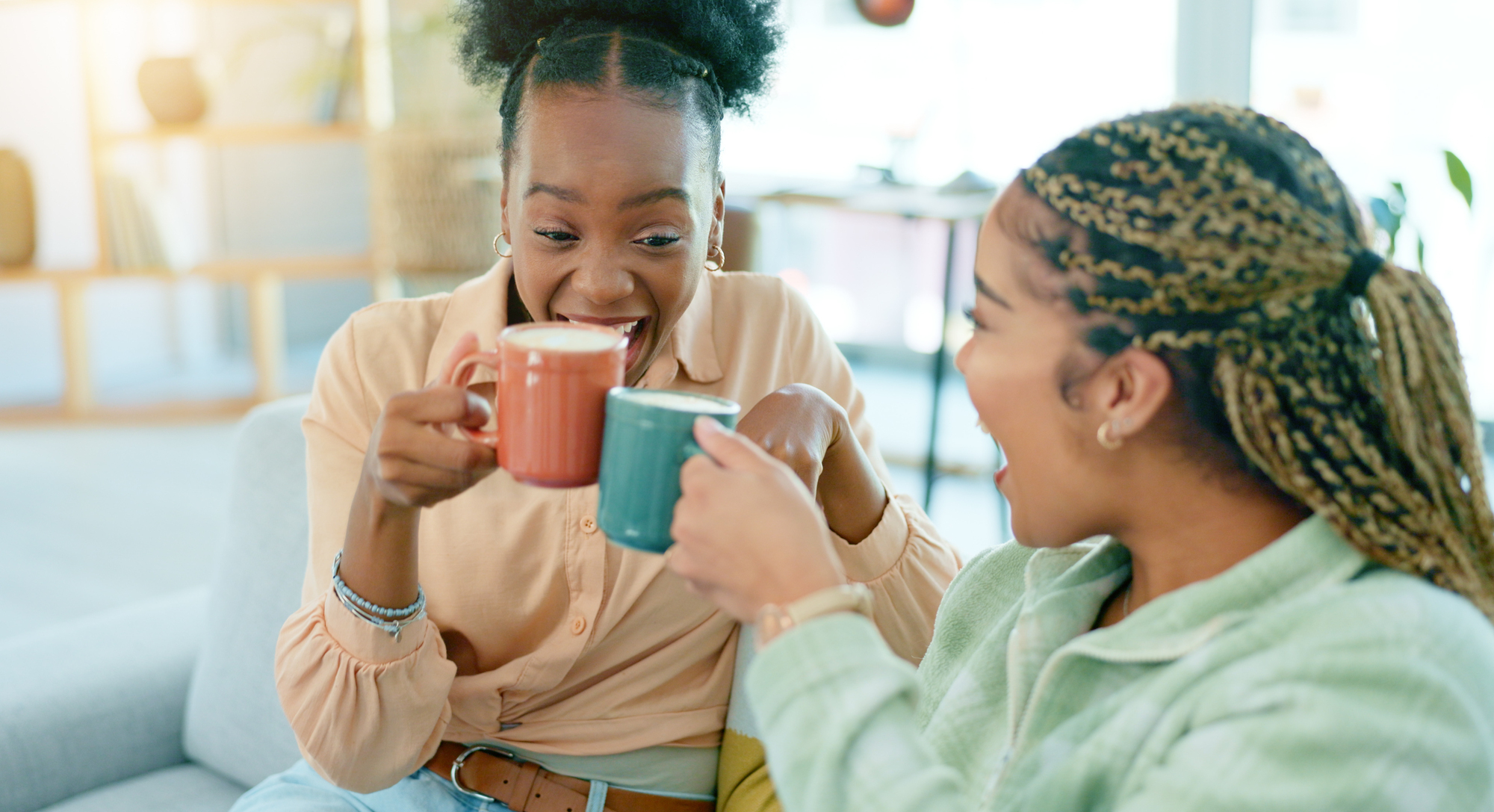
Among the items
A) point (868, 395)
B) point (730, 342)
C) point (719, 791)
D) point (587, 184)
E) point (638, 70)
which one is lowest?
point (868, 395)

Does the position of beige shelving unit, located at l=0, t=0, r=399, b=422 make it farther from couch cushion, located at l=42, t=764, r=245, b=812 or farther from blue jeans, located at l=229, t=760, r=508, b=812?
blue jeans, located at l=229, t=760, r=508, b=812

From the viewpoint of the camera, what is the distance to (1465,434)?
2.69 feet

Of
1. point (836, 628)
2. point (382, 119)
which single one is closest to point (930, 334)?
point (382, 119)

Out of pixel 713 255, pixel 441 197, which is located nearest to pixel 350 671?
pixel 713 255

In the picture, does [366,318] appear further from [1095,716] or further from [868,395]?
[868,395]

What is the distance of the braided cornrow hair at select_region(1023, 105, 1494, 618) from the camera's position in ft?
2.61

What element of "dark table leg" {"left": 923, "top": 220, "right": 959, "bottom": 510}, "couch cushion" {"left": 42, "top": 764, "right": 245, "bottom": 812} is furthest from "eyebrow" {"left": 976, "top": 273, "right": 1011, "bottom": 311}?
"dark table leg" {"left": 923, "top": 220, "right": 959, "bottom": 510}

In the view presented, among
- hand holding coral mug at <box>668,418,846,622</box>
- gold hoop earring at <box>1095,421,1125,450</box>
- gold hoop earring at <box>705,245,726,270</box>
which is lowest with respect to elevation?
hand holding coral mug at <box>668,418,846,622</box>

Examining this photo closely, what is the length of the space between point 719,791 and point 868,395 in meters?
3.92

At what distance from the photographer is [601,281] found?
1.18 m

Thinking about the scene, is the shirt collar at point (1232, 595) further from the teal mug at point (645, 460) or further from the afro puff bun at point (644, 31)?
the afro puff bun at point (644, 31)

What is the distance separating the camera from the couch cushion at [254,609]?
160cm

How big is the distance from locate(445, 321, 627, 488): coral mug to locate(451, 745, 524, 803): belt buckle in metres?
0.50

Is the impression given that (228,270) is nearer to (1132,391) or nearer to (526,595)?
(526,595)
